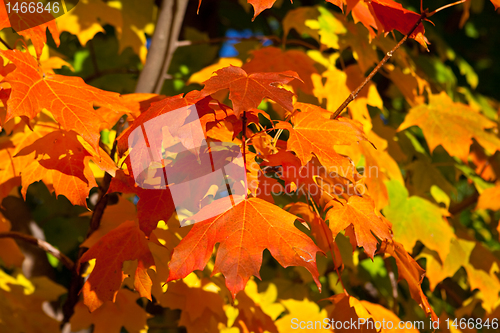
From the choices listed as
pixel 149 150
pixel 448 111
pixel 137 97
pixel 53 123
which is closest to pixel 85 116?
pixel 149 150

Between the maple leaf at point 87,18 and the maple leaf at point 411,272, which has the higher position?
the maple leaf at point 87,18

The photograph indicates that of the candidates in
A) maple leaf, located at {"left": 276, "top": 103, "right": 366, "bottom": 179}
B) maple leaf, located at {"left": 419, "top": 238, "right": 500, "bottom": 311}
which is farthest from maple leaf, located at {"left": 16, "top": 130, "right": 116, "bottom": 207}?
maple leaf, located at {"left": 419, "top": 238, "right": 500, "bottom": 311}

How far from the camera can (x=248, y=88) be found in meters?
0.83

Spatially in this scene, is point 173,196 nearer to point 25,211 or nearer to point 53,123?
point 53,123

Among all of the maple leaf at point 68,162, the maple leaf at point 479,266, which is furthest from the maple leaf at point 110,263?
the maple leaf at point 479,266

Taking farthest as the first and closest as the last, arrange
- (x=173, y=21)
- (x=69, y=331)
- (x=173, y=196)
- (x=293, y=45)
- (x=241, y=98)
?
(x=293, y=45) < (x=173, y=21) < (x=69, y=331) < (x=173, y=196) < (x=241, y=98)

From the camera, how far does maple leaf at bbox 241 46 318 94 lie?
1.50 meters

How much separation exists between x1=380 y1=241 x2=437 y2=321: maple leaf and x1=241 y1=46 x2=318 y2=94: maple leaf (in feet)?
2.27

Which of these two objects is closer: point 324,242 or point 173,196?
point 173,196

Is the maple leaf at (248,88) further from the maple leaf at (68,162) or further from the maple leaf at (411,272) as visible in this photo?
the maple leaf at (411,272)

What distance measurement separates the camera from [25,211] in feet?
5.57

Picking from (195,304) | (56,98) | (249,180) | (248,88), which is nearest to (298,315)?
(195,304)

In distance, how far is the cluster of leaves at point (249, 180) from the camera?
34.4 inches

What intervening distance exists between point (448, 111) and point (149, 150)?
144cm
